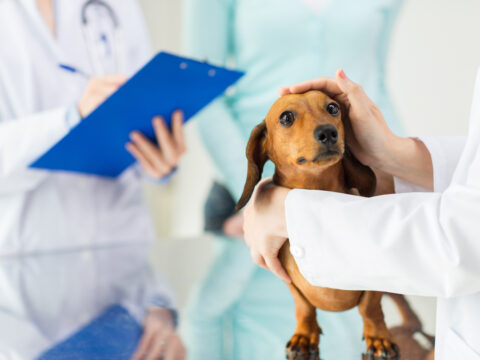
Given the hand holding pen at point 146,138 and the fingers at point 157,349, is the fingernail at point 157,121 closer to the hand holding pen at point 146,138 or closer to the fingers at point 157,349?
the hand holding pen at point 146,138

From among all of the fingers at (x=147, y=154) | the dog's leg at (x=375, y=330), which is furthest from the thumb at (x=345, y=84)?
the fingers at (x=147, y=154)

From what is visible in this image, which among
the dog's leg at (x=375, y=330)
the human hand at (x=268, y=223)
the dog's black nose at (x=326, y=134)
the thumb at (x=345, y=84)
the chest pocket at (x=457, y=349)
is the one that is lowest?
the dog's leg at (x=375, y=330)

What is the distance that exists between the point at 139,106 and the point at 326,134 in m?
0.48

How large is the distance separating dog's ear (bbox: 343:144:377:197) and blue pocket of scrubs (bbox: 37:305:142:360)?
311 mm

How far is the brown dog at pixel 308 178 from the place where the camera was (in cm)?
44

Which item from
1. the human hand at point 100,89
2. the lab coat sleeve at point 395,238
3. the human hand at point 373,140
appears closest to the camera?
the lab coat sleeve at point 395,238

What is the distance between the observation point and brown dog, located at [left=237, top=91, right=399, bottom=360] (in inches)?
17.4

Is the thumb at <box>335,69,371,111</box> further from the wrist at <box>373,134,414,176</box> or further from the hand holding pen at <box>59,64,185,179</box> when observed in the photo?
the hand holding pen at <box>59,64,185,179</box>

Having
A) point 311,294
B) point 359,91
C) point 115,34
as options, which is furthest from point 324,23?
point 115,34

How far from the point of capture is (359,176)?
0.49 metres

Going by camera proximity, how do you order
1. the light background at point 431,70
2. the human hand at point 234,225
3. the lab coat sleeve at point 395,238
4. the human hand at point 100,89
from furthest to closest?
the human hand at point 234,225
the human hand at point 100,89
the light background at point 431,70
the lab coat sleeve at point 395,238

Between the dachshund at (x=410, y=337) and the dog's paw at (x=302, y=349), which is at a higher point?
the dog's paw at (x=302, y=349)

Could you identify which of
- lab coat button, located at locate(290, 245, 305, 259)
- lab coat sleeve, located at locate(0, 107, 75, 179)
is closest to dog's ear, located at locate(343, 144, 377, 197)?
lab coat button, located at locate(290, 245, 305, 259)

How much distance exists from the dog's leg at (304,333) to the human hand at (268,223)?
3 centimetres
